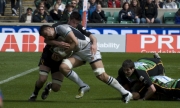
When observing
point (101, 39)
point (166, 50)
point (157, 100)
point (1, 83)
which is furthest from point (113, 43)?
point (157, 100)

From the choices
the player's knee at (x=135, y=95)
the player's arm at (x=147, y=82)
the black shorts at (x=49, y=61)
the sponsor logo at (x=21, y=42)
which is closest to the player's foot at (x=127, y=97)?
the player's arm at (x=147, y=82)

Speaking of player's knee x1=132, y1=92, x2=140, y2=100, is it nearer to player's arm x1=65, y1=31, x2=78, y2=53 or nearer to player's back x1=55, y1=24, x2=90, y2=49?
player's back x1=55, y1=24, x2=90, y2=49

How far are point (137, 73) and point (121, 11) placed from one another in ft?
53.2

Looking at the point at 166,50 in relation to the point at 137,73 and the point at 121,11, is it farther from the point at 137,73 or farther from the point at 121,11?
the point at 137,73

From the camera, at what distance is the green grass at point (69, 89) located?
11.3 metres

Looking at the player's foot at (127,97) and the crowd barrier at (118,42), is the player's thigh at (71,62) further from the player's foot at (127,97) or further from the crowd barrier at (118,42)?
the crowd barrier at (118,42)

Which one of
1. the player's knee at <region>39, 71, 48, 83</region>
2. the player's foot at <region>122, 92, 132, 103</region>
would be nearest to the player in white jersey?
the player's foot at <region>122, 92, 132, 103</region>

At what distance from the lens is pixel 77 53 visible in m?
11.4

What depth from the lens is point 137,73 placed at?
38.5 feet

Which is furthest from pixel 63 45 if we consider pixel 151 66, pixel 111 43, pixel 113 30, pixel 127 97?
pixel 113 30

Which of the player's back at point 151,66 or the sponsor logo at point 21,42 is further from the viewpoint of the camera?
the sponsor logo at point 21,42

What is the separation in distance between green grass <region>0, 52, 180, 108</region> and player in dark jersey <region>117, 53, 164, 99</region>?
0.36 meters

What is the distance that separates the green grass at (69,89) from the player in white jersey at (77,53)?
17.7 inches

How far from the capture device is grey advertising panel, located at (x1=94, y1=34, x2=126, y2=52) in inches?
957
